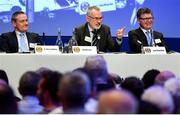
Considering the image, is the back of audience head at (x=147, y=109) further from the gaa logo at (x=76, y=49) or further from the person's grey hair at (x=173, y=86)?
the gaa logo at (x=76, y=49)

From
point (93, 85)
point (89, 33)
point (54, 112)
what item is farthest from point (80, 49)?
point (54, 112)

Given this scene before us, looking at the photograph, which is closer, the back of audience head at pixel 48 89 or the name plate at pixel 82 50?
the back of audience head at pixel 48 89

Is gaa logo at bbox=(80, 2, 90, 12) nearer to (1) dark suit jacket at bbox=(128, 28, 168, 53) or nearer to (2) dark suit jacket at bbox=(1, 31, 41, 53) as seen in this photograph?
(1) dark suit jacket at bbox=(128, 28, 168, 53)

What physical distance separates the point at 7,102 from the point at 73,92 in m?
0.47

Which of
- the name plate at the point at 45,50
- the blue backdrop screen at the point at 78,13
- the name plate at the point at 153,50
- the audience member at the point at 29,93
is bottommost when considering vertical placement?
the audience member at the point at 29,93

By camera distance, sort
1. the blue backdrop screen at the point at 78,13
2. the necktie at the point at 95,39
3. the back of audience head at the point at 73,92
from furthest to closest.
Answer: the blue backdrop screen at the point at 78,13, the necktie at the point at 95,39, the back of audience head at the point at 73,92

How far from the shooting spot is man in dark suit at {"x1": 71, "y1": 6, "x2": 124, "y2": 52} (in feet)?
23.0

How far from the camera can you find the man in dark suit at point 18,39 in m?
6.83

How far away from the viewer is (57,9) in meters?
8.91

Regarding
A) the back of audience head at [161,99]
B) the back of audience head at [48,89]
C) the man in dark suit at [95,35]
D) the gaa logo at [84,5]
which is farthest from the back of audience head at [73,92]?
the gaa logo at [84,5]

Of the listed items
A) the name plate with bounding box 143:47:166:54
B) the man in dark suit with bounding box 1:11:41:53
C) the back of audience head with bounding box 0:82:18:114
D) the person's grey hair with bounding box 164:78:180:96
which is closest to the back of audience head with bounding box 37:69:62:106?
the back of audience head with bounding box 0:82:18:114

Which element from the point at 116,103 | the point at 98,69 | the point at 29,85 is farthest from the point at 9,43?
the point at 116,103

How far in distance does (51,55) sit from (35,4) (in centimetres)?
285

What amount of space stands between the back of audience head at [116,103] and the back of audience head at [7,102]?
69cm
